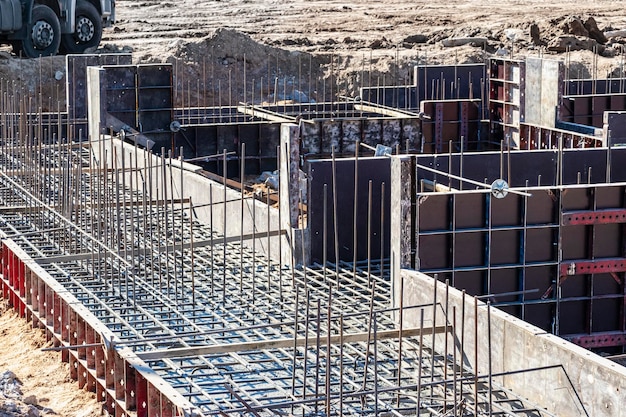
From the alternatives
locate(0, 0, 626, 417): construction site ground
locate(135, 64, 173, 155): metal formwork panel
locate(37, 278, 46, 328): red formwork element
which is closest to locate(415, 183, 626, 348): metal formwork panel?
locate(37, 278, 46, 328): red formwork element

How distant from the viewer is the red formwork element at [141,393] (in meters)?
10.1

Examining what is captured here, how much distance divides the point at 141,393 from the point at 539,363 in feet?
10.9

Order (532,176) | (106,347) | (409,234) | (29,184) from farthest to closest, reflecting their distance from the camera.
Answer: (29,184) → (532,176) → (409,234) → (106,347)

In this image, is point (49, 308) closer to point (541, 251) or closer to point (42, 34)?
point (541, 251)

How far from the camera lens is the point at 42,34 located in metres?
30.6

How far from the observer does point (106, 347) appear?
10906 millimetres

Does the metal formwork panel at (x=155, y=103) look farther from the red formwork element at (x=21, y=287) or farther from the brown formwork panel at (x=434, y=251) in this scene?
the brown formwork panel at (x=434, y=251)

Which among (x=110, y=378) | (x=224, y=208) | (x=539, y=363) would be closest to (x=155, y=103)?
(x=224, y=208)

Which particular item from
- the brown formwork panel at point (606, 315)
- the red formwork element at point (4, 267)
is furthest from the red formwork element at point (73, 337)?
the brown formwork panel at point (606, 315)

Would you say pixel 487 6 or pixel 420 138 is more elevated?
pixel 487 6

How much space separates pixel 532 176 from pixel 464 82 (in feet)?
33.3

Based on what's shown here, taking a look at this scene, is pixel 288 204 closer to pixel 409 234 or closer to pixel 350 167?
pixel 350 167

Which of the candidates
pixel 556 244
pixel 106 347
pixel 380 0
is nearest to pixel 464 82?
pixel 556 244

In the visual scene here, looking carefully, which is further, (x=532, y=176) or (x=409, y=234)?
(x=532, y=176)
